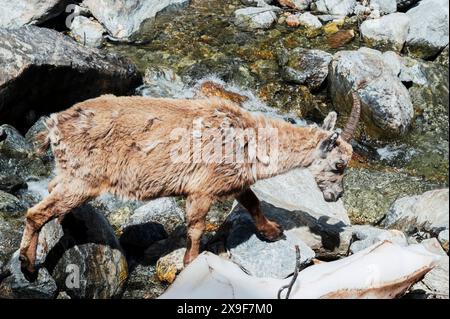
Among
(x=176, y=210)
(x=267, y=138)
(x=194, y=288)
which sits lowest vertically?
(x=176, y=210)

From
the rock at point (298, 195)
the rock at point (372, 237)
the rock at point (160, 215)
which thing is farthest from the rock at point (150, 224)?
the rock at point (372, 237)

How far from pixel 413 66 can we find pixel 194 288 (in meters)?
10.7

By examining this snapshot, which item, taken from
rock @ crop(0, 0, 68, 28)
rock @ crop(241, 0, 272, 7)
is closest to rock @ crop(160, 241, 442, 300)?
rock @ crop(0, 0, 68, 28)

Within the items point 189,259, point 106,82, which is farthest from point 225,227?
point 106,82

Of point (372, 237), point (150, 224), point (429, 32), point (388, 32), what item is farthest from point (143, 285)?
point (429, 32)

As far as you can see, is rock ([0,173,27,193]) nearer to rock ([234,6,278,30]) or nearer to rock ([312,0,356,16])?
rock ([234,6,278,30])

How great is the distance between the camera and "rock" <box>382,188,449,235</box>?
1080cm

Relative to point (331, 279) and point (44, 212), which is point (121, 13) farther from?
point (331, 279)

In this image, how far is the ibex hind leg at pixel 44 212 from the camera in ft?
31.0

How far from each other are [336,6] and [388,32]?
6.19 feet

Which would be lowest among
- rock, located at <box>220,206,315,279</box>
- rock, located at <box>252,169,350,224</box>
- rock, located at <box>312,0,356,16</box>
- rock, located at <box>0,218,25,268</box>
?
rock, located at <box>252,169,350,224</box>

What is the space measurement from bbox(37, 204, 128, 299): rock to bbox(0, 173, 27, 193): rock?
110 inches

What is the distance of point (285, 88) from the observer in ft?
54.6
